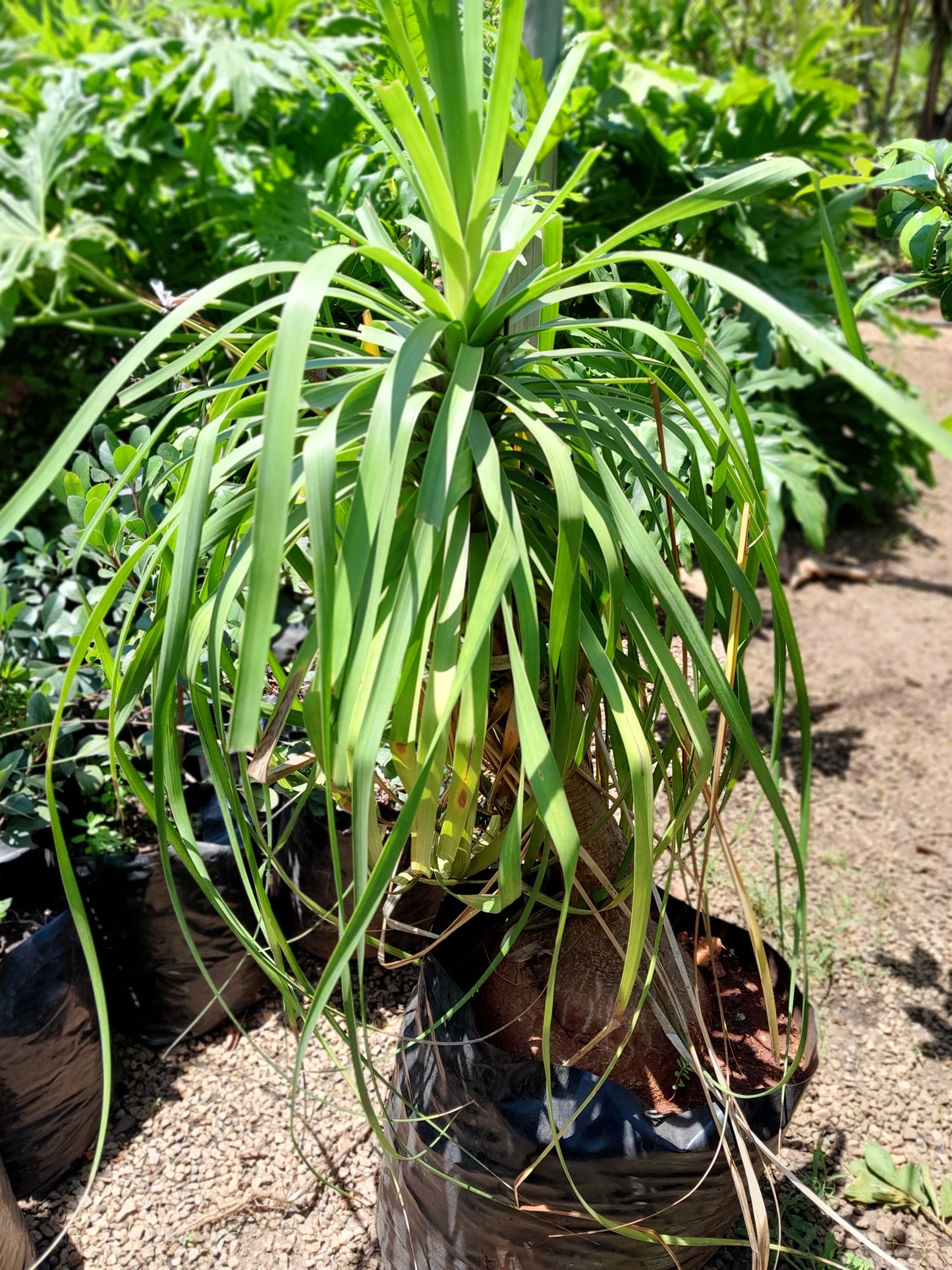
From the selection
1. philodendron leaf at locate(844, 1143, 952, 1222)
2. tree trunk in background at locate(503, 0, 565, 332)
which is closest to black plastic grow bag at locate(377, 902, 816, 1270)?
philodendron leaf at locate(844, 1143, 952, 1222)

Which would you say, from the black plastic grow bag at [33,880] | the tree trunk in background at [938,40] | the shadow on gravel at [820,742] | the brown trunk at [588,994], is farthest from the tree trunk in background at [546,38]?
the tree trunk in background at [938,40]

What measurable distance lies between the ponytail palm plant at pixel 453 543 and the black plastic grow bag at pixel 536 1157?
19cm

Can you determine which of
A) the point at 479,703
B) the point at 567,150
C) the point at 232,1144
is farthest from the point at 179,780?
the point at 567,150

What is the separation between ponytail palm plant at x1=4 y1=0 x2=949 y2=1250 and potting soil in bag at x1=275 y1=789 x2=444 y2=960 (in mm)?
704

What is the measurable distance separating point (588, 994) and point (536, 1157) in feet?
0.61

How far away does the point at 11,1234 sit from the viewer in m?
1.26

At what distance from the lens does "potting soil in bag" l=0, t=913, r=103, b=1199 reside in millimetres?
1370

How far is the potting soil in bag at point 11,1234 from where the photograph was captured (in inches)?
48.8

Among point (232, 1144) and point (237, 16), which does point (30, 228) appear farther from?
point (232, 1144)

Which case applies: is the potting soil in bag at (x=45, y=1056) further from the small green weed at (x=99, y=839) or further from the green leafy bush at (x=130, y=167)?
the green leafy bush at (x=130, y=167)

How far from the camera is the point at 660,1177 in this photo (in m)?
0.99

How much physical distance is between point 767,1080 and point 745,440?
75 centimetres

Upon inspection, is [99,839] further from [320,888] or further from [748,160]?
[748,160]

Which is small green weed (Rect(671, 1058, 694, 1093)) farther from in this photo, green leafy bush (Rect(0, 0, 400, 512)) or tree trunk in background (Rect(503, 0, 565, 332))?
green leafy bush (Rect(0, 0, 400, 512))
